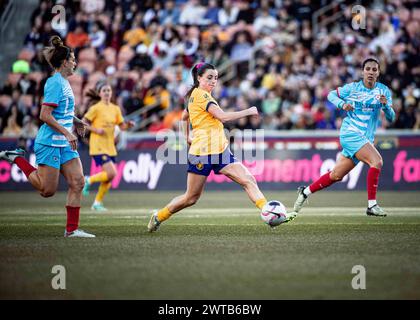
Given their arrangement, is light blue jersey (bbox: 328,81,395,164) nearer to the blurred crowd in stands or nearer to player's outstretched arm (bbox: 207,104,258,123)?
player's outstretched arm (bbox: 207,104,258,123)

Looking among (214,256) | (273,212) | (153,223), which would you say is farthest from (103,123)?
(214,256)

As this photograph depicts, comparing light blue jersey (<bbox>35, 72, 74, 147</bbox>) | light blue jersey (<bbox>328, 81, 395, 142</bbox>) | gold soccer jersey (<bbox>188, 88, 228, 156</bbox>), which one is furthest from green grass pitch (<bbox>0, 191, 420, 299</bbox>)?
light blue jersey (<bbox>328, 81, 395, 142</bbox>)

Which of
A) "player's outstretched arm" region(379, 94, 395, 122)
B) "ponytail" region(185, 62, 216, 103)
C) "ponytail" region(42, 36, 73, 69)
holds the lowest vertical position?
"player's outstretched arm" region(379, 94, 395, 122)

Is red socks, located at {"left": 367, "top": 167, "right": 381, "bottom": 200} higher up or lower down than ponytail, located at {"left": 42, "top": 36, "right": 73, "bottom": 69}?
lower down

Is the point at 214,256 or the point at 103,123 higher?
the point at 103,123

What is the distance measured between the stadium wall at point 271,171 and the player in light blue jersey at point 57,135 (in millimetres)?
13014

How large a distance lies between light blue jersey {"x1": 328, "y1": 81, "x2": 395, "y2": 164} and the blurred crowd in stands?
10.9 m

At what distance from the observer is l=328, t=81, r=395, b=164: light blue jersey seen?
14.8m

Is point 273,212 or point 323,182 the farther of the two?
point 323,182

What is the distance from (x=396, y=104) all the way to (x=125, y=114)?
8520 millimetres

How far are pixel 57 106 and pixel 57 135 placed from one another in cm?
40

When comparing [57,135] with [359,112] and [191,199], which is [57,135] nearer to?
[191,199]

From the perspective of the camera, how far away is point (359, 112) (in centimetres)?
1499

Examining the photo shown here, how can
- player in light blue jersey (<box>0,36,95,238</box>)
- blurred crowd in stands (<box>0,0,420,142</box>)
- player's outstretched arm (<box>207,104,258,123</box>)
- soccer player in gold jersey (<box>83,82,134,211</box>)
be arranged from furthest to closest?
blurred crowd in stands (<box>0,0,420,142</box>) → soccer player in gold jersey (<box>83,82,134,211</box>) → player in light blue jersey (<box>0,36,95,238</box>) → player's outstretched arm (<box>207,104,258,123</box>)
